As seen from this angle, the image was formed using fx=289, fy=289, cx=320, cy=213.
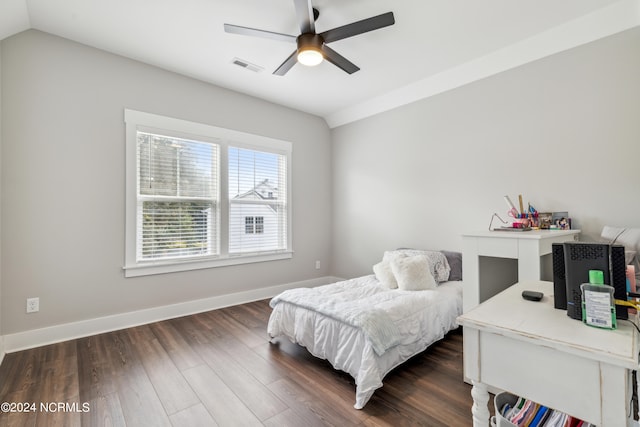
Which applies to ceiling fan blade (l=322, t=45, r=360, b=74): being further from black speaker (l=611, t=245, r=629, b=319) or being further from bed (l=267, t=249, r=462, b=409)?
black speaker (l=611, t=245, r=629, b=319)

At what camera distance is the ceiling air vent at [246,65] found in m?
3.10

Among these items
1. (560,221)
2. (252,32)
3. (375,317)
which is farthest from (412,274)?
(252,32)

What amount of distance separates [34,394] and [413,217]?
12.5ft

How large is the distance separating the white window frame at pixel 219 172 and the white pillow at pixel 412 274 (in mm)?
1982

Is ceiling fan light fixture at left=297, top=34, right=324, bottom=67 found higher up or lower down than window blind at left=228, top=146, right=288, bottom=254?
higher up

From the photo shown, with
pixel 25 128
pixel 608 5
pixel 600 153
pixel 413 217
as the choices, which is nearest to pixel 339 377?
pixel 413 217

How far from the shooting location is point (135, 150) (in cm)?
309

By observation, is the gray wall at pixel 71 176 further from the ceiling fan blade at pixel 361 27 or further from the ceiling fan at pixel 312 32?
the ceiling fan blade at pixel 361 27

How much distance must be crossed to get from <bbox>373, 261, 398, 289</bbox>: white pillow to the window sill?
1.75 m

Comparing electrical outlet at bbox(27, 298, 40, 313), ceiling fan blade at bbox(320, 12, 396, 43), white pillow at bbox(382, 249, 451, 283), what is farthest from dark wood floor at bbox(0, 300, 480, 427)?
ceiling fan blade at bbox(320, 12, 396, 43)

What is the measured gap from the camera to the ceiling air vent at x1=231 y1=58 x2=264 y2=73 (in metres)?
3.10

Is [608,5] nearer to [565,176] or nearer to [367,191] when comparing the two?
[565,176]

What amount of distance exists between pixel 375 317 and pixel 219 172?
2689 millimetres

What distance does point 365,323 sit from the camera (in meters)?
1.93
